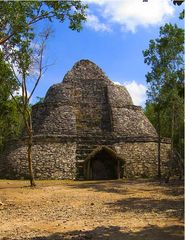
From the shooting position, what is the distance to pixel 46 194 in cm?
1739

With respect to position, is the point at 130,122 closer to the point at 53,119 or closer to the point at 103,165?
the point at 103,165

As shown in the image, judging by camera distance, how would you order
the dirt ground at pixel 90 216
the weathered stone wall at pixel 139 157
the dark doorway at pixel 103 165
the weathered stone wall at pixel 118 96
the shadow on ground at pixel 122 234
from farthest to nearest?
1. the weathered stone wall at pixel 118 96
2. the weathered stone wall at pixel 139 157
3. the dark doorway at pixel 103 165
4. the dirt ground at pixel 90 216
5. the shadow on ground at pixel 122 234

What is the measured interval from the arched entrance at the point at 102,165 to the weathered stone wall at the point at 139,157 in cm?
73

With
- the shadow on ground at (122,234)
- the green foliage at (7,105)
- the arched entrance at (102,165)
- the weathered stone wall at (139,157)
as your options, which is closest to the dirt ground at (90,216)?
the shadow on ground at (122,234)

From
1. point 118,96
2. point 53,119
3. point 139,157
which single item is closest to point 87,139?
point 53,119

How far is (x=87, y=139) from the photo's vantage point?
1191 inches

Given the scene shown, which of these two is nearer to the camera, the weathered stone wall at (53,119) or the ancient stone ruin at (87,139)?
the ancient stone ruin at (87,139)

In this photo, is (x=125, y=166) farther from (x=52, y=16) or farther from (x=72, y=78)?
(x=52, y=16)

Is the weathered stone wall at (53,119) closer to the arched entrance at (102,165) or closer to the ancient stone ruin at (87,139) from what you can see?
the ancient stone ruin at (87,139)

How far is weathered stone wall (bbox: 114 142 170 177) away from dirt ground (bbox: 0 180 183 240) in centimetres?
1028

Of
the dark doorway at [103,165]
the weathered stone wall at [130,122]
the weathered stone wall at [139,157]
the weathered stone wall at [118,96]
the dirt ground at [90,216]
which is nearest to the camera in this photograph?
the dirt ground at [90,216]

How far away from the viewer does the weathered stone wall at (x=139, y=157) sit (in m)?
28.2

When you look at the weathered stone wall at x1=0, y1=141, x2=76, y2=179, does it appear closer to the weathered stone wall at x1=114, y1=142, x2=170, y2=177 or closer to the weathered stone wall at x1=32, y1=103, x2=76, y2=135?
the weathered stone wall at x1=32, y1=103, x2=76, y2=135

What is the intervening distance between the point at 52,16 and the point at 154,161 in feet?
59.2
